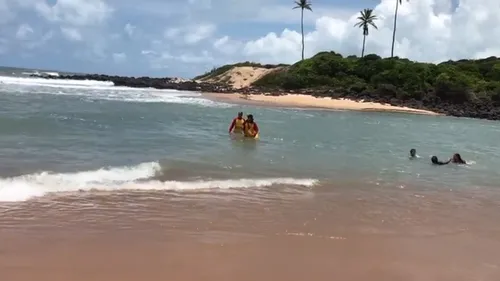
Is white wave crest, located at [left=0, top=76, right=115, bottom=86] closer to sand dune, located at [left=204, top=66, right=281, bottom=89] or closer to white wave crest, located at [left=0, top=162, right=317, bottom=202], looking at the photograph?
sand dune, located at [left=204, top=66, right=281, bottom=89]

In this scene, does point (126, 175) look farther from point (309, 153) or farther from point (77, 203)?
point (309, 153)

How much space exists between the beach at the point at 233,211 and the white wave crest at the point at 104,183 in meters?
0.03

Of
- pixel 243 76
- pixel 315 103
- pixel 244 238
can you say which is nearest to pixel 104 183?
pixel 244 238

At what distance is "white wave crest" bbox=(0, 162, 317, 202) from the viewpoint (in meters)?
9.34

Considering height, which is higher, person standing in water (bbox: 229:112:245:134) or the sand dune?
the sand dune

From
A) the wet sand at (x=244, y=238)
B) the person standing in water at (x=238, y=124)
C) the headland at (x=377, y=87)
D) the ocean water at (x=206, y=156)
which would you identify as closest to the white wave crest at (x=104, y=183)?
the ocean water at (x=206, y=156)

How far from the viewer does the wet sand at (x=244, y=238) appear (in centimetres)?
595

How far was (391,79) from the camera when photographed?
176 ft

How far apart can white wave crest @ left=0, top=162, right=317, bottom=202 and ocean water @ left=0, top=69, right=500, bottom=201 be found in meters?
0.02

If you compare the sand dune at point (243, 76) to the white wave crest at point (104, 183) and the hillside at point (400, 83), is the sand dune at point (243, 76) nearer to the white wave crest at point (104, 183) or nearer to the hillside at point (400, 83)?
the hillside at point (400, 83)

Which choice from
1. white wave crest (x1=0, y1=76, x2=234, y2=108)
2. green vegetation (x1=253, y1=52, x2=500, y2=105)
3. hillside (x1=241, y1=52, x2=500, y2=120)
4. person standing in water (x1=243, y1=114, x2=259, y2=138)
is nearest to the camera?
person standing in water (x1=243, y1=114, x2=259, y2=138)

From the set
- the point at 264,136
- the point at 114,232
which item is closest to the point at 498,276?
the point at 114,232

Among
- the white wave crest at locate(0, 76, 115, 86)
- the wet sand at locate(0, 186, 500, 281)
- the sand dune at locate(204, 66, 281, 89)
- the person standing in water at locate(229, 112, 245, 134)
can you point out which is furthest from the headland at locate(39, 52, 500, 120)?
the wet sand at locate(0, 186, 500, 281)

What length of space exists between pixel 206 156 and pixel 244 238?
26.2 ft
